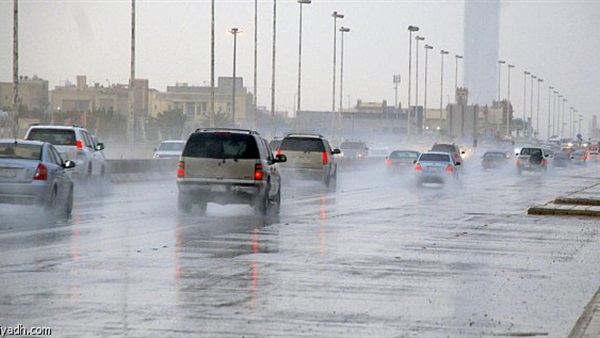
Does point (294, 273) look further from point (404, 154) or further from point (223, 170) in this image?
point (404, 154)

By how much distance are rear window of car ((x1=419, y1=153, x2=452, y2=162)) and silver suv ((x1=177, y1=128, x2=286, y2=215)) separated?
2753cm

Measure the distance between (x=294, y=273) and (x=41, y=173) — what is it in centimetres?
1124

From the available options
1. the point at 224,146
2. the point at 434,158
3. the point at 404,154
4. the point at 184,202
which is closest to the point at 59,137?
the point at 184,202

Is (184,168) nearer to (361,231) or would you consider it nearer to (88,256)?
(361,231)

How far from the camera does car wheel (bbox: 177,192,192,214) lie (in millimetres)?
30095

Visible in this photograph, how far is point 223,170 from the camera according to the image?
29.8m

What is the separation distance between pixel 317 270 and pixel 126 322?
5.71 m

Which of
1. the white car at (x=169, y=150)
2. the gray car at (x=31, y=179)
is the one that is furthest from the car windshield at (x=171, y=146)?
the gray car at (x=31, y=179)

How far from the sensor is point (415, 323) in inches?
512

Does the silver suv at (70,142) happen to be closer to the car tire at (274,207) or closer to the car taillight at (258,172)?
the car tire at (274,207)

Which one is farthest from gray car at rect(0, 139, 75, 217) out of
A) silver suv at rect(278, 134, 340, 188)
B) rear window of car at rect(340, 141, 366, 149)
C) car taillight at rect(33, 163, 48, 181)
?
rear window of car at rect(340, 141, 366, 149)

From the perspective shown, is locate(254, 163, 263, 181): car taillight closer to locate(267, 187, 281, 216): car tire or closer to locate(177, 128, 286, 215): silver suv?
locate(177, 128, 286, 215): silver suv

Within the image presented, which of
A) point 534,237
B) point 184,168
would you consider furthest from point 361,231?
point 184,168

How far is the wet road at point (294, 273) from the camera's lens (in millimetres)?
12852
